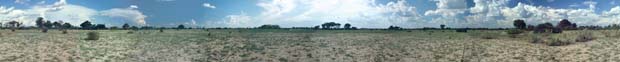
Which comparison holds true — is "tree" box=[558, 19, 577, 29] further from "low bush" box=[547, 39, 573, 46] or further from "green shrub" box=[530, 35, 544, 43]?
"low bush" box=[547, 39, 573, 46]

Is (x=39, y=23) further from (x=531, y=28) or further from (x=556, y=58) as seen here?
(x=556, y=58)

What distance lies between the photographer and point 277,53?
1748 inches

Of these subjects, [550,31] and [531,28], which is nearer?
[550,31]

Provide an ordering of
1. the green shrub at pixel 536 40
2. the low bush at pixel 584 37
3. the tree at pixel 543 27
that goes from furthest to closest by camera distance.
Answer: the tree at pixel 543 27 < the green shrub at pixel 536 40 < the low bush at pixel 584 37

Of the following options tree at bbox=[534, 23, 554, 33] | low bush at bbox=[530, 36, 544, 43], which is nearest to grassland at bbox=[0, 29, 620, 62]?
low bush at bbox=[530, 36, 544, 43]

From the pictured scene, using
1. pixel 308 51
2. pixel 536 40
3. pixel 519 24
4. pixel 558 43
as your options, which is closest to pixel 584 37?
pixel 558 43

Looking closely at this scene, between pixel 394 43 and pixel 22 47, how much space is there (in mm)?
22647

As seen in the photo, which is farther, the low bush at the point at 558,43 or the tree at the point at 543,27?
the tree at the point at 543,27

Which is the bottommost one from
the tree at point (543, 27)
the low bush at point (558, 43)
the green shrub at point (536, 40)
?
the low bush at point (558, 43)

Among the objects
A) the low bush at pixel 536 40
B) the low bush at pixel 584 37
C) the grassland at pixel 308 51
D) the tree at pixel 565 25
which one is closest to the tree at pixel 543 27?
the tree at pixel 565 25

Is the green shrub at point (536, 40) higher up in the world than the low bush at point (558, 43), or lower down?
higher up

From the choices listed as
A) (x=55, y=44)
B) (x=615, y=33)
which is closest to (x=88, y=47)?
(x=55, y=44)

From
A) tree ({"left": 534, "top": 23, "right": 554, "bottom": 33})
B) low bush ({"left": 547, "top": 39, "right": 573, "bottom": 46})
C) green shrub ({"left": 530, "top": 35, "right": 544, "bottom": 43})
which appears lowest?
low bush ({"left": 547, "top": 39, "right": 573, "bottom": 46})

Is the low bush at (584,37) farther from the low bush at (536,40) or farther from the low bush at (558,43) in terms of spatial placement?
the low bush at (536,40)
